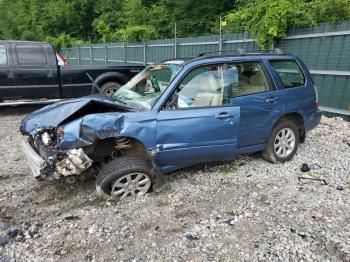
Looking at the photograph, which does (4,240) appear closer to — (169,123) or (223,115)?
(169,123)

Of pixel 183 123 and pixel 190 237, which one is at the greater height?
pixel 183 123

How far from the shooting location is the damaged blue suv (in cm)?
378

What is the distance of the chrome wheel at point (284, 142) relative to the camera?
5.13 metres

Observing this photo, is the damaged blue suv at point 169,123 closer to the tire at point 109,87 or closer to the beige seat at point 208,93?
the beige seat at point 208,93

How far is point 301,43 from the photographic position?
27.2 feet

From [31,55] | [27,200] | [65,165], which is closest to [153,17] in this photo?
[31,55]

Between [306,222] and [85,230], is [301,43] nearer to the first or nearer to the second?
[306,222]

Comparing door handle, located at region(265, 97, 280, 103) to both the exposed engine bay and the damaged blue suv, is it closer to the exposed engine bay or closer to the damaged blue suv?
the damaged blue suv

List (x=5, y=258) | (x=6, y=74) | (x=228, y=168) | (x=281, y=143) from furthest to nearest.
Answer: (x=6, y=74), (x=281, y=143), (x=228, y=168), (x=5, y=258)

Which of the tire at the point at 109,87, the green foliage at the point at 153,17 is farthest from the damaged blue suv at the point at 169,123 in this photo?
the tire at the point at 109,87

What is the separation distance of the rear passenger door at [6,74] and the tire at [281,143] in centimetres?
662

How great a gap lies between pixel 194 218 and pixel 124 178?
36.8 inches

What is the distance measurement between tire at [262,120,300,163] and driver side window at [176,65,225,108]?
1.20 m

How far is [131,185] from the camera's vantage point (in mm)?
3969
